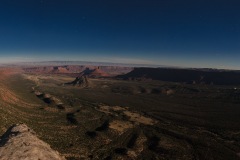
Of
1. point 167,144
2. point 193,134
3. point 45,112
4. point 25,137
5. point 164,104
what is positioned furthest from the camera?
point 164,104

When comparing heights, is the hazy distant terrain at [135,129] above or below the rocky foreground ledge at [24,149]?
below

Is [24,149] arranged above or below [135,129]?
above

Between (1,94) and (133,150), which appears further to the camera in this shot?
(1,94)

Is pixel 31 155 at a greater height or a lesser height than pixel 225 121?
greater

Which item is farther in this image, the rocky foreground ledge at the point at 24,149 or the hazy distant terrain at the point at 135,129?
the hazy distant terrain at the point at 135,129

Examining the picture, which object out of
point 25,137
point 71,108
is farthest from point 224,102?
point 25,137

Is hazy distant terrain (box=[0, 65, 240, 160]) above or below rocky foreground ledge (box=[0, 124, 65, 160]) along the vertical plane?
below

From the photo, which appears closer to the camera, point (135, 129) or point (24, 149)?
point (24, 149)

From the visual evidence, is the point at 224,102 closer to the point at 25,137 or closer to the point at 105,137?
the point at 105,137

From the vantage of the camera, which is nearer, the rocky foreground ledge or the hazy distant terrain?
the rocky foreground ledge

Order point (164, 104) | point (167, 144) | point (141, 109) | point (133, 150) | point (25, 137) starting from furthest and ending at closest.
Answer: point (164, 104) < point (141, 109) < point (167, 144) < point (133, 150) < point (25, 137)
